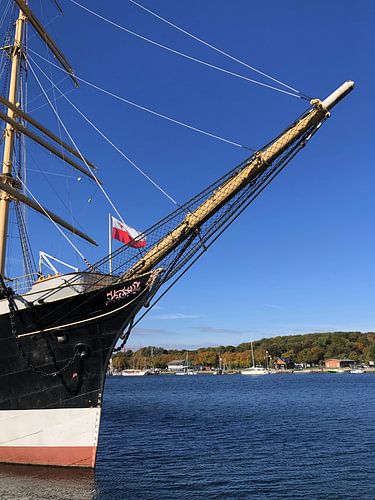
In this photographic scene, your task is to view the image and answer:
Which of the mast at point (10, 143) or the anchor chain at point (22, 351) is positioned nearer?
the anchor chain at point (22, 351)

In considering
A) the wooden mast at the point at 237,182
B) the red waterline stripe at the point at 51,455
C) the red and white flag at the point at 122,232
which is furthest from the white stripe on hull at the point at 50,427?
the red and white flag at the point at 122,232

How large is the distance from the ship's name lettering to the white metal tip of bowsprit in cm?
836

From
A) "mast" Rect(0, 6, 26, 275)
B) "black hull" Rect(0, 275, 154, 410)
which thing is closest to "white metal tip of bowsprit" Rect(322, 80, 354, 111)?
"black hull" Rect(0, 275, 154, 410)

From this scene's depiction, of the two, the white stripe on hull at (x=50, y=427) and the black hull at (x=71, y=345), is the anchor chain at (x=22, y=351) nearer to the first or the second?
the black hull at (x=71, y=345)

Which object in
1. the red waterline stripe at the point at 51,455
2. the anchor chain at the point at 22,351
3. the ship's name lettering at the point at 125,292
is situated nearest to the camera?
the red waterline stripe at the point at 51,455

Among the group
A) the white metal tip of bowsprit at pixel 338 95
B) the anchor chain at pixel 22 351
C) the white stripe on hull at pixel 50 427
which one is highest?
the white metal tip of bowsprit at pixel 338 95

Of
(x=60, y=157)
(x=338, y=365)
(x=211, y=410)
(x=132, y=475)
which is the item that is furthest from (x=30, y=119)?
(x=338, y=365)

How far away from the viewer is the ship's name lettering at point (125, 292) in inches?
700

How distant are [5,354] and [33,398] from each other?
193 centimetres

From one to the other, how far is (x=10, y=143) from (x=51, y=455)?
14733 millimetres

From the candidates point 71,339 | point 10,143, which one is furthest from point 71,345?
point 10,143

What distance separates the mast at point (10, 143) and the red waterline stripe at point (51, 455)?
788 cm

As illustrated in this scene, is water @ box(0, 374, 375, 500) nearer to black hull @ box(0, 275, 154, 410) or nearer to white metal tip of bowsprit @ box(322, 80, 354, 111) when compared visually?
black hull @ box(0, 275, 154, 410)

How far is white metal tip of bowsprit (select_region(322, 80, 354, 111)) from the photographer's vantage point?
1512 centimetres
